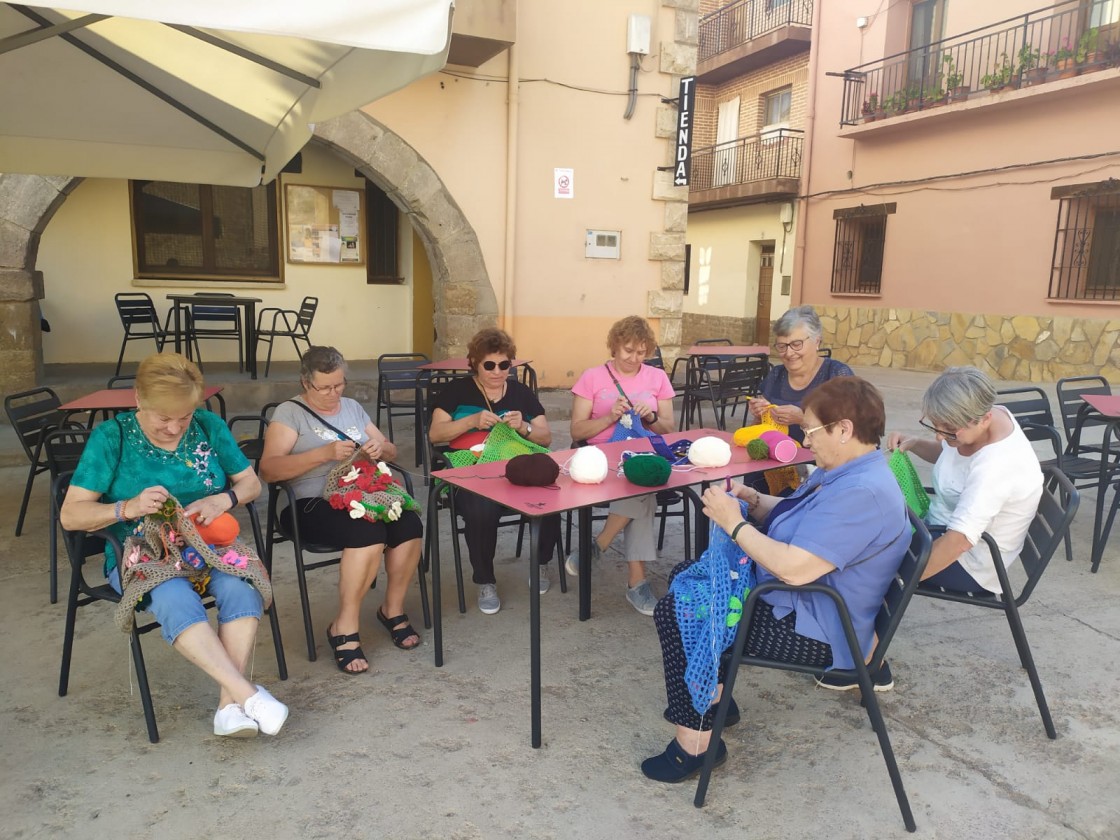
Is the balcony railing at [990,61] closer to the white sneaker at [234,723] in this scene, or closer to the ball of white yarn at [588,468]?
the ball of white yarn at [588,468]

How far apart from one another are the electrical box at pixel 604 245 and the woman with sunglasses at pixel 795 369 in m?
4.31

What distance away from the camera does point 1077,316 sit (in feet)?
33.5

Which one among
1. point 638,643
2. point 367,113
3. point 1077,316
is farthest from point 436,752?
point 1077,316

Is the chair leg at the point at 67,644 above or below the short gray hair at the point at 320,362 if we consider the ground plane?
below

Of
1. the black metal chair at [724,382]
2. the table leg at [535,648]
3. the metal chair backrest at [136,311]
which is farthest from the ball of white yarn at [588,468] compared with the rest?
the metal chair backrest at [136,311]

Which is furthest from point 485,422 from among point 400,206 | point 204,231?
point 204,231

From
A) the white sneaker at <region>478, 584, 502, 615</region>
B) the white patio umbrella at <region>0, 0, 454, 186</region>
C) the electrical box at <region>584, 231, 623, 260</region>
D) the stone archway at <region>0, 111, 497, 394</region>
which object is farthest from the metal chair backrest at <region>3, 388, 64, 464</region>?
the electrical box at <region>584, 231, 623, 260</region>

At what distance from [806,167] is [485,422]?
12587 mm

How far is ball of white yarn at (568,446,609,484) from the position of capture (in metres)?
2.68

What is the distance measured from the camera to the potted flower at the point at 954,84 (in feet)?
37.2

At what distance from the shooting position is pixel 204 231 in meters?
8.09

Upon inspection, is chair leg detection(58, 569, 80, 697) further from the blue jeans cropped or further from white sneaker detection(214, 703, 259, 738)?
white sneaker detection(214, 703, 259, 738)

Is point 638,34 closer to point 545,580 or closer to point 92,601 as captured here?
point 545,580

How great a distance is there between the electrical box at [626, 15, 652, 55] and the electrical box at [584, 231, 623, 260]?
1649mm
